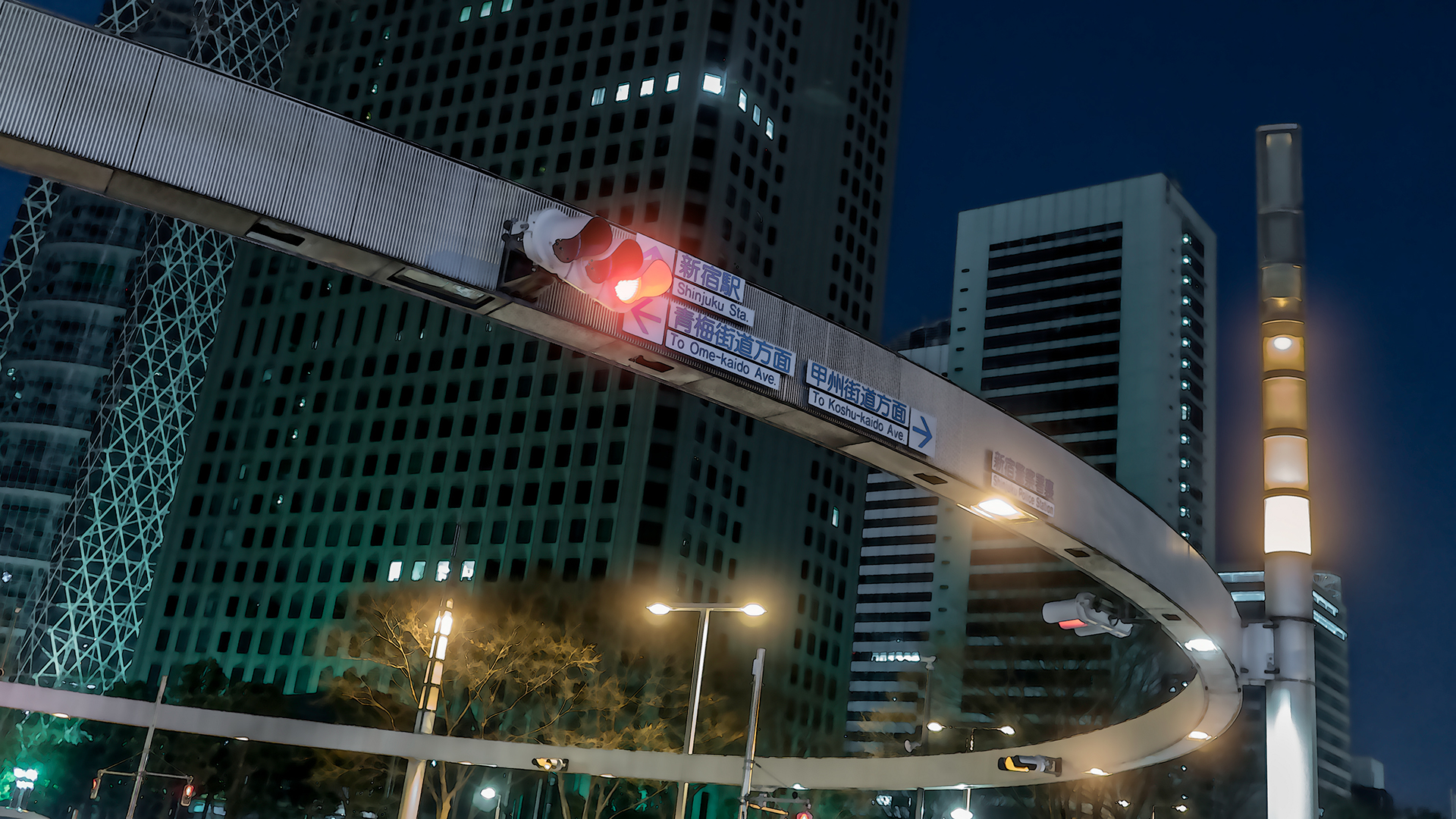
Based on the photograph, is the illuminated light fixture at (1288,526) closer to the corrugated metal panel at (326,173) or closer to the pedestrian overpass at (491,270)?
the pedestrian overpass at (491,270)

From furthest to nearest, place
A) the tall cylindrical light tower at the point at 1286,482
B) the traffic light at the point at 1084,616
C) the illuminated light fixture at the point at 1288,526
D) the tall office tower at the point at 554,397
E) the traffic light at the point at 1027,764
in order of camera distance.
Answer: the tall office tower at the point at 554,397, the traffic light at the point at 1027,764, the traffic light at the point at 1084,616, the illuminated light fixture at the point at 1288,526, the tall cylindrical light tower at the point at 1286,482

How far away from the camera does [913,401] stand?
1162 cm

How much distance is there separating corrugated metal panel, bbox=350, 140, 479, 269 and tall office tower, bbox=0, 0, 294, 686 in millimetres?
111544

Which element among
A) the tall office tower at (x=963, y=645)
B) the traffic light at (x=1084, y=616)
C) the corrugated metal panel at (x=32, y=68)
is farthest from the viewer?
the tall office tower at (x=963, y=645)

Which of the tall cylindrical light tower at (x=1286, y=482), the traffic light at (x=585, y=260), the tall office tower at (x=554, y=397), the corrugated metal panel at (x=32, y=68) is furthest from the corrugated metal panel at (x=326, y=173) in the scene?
the tall office tower at (x=554, y=397)

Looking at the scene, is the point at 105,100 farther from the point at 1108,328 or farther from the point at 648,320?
the point at 1108,328

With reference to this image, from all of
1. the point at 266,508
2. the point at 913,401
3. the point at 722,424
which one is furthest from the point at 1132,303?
the point at 913,401

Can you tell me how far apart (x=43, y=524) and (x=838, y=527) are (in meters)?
71.1

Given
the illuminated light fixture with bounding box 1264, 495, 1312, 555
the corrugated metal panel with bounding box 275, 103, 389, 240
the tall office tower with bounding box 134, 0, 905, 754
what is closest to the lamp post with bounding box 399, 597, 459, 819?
the illuminated light fixture with bounding box 1264, 495, 1312, 555

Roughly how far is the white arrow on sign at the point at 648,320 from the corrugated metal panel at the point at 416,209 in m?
1.36

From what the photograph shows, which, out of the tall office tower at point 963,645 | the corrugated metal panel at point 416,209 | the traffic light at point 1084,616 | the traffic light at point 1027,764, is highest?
the tall office tower at point 963,645

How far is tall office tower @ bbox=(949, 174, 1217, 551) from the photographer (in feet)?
509

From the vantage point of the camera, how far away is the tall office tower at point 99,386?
108m

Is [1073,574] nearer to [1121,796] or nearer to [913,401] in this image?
[1121,796]
